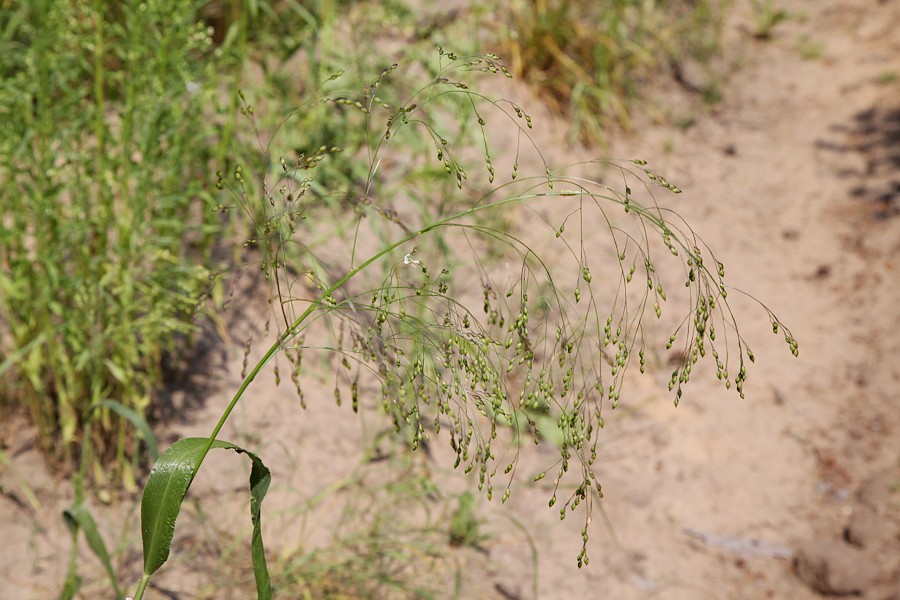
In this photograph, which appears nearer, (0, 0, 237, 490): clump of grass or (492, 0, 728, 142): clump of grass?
(0, 0, 237, 490): clump of grass

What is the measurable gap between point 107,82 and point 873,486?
10.8ft

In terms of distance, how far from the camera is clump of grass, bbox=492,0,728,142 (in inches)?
193

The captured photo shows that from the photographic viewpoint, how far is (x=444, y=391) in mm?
1343

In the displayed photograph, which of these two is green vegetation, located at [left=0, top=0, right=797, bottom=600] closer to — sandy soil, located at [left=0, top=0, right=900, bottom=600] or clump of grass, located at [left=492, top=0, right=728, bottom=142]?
sandy soil, located at [left=0, top=0, right=900, bottom=600]

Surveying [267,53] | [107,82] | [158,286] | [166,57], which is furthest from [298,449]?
[267,53]

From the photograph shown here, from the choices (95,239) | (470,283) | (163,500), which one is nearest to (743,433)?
(470,283)

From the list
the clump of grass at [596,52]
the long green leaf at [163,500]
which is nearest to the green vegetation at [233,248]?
the long green leaf at [163,500]

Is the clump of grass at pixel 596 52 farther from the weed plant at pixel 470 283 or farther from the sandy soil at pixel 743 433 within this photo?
the weed plant at pixel 470 283

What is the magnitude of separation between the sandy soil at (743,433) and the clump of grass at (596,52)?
0.17 metres

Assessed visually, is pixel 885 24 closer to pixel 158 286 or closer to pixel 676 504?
pixel 676 504

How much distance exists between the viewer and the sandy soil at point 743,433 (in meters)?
3.03

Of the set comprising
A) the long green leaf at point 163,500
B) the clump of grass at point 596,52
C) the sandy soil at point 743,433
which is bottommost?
the sandy soil at point 743,433

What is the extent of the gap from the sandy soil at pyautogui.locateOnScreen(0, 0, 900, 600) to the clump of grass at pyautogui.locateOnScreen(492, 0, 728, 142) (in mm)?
165

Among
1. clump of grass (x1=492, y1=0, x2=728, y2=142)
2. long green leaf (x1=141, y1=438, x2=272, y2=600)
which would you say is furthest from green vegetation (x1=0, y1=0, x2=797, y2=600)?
clump of grass (x1=492, y1=0, x2=728, y2=142)
